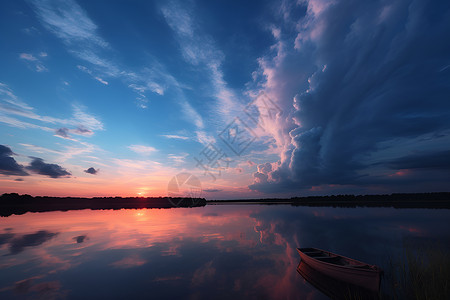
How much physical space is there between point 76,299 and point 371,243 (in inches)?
1343

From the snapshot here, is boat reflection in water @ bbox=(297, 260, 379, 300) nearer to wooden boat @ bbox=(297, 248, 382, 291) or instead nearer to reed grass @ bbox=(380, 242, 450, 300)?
wooden boat @ bbox=(297, 248, 382, 291)

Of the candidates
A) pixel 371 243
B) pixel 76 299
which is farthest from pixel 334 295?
pixel 371 243

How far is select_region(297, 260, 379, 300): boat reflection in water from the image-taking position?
12.2m

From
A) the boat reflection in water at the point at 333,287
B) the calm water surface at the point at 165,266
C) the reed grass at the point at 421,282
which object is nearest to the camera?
the reed grass at the point at 421,282

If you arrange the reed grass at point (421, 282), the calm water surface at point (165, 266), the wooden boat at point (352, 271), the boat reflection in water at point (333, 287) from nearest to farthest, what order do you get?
the reed grass at point (421, 282) → the wooden boat at point (352, 271) → the boat reflection in water at point (333, 287) → the calm water surface at point (165, 266)

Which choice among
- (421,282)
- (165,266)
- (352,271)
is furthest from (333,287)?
(165,266)

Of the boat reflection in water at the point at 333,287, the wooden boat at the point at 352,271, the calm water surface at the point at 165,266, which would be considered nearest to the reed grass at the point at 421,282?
the wooden boat at the point at 352,271

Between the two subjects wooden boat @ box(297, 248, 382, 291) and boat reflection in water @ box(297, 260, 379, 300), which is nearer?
wooden boat @ box(297, 248, 382, 291)

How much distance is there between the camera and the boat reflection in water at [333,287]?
12.2 metres

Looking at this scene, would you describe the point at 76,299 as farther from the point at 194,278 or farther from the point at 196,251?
the point at 196,251

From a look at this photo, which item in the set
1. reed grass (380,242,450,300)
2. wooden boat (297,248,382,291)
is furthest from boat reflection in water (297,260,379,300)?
reed grass (380,242,450,300)

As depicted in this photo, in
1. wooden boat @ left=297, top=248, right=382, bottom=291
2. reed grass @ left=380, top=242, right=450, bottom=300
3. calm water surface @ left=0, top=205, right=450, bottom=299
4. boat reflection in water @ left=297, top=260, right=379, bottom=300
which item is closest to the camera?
reed grass @ left=380, top=242, right=450, bottom=300

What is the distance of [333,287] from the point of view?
13.9m

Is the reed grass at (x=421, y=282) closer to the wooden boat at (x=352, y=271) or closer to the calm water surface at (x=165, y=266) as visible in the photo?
the wooden boat at (x=352, y=271)
